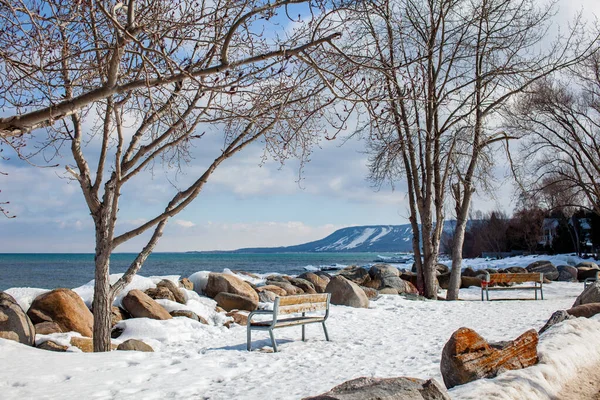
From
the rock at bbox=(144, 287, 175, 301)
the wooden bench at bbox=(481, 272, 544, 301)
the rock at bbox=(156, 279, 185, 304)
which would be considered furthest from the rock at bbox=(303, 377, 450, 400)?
the wooden bench at bbox=(481, 272, 544, 301)

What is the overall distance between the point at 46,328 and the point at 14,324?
0.93 meters

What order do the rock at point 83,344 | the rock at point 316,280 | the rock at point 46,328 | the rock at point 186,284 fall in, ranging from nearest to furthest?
the rock at point 83,344, the rock at point 46,328, the rock at point 186,284, the rock at point 316,280

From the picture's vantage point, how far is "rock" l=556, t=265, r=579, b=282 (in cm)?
2467

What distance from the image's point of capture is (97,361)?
6895mm

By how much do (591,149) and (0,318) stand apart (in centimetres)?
3107

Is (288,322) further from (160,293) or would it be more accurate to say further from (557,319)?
(160,293)

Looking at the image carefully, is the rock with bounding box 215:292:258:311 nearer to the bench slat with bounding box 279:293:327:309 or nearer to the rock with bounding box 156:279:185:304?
the rock with bounding box 156:279:185:304

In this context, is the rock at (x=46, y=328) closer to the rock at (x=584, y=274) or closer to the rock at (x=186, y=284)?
the rock at (x=186, y=284)

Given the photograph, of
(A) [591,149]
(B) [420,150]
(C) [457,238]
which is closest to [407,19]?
(B) [420,150]

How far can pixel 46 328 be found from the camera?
30.8 feet

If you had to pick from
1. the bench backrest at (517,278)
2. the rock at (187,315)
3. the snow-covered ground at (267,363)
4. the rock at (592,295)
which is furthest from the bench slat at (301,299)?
the bench backrest at (517,278)

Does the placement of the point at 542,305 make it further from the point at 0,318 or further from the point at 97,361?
the point at 0,318

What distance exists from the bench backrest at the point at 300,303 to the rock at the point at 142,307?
3450mm

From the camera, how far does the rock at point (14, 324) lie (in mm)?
8391
